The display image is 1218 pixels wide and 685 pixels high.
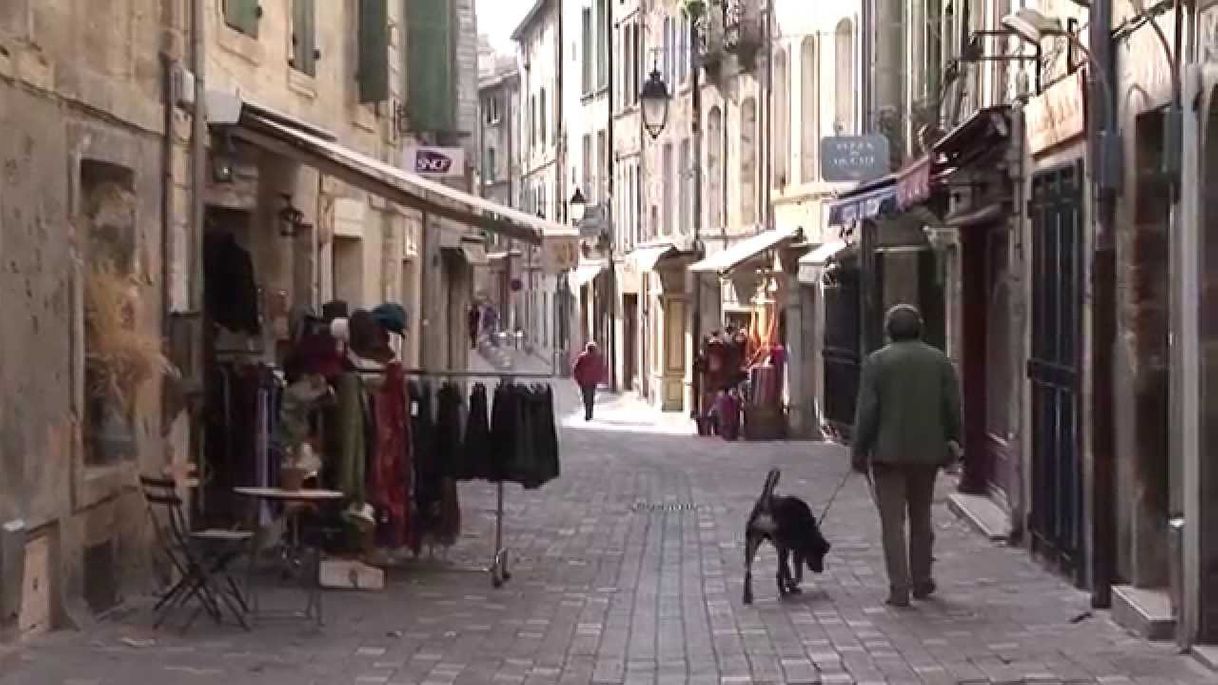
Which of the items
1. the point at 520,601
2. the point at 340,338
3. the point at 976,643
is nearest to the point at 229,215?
the point at 340,338

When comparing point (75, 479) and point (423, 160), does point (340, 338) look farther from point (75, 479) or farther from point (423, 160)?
point (423, 160)

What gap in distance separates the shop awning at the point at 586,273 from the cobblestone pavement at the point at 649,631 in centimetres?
3675

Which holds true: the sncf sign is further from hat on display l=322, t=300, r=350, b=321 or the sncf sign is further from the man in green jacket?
the man in green jacket

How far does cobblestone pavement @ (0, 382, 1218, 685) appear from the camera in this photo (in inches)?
403

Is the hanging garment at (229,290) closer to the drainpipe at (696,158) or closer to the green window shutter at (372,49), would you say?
the green window shutter at (372,49)

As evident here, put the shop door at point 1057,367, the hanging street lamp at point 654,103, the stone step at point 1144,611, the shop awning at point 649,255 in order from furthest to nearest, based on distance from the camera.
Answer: the shop awning at point 649,255 → the hanging street lamp at point 654,103 → the shop door at point 1057,367 → the stone step at point 1144,611

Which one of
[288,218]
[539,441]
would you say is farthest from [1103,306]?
[288,218]

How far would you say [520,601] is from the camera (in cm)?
1318

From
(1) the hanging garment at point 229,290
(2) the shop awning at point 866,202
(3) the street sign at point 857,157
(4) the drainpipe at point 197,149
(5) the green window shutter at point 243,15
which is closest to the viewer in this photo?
(4) the drainpipe at point 197,149

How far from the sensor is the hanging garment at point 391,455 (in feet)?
45.0

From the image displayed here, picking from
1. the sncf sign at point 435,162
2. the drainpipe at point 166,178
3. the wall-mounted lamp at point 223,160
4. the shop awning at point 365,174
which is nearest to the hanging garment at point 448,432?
the shop awning at point 365,174

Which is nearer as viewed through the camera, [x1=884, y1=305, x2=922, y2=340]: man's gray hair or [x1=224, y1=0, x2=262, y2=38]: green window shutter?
[x1=884, y1=305, x2=922, y2=340]: man's gray hair

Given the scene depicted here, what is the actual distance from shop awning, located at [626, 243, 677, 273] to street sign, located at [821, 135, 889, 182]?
16.0 m

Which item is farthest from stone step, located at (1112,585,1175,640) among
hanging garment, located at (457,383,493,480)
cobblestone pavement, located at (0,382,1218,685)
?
hanging garment, located at (457,383,493,480)
